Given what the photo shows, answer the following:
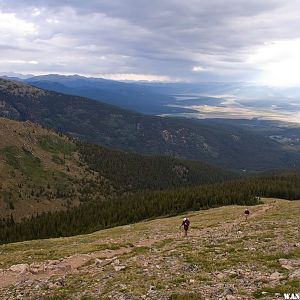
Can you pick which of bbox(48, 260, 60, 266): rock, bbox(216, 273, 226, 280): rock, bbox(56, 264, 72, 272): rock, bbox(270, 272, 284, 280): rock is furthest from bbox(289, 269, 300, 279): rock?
bbox(48, 260, 60, 266): rock

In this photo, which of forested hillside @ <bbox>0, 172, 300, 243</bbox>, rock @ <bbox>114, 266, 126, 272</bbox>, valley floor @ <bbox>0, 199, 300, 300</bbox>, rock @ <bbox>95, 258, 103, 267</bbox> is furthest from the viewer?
forested hillside @ <bbox>0, 172, 300, 243</bbox>

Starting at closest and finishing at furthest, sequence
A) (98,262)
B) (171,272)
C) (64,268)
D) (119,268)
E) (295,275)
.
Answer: (295,275) < (171,272) < (119,268) < (64,268) < (98,262)

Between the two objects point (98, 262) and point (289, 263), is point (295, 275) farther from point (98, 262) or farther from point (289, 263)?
point (98, 262)

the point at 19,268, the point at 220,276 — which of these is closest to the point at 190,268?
the point at 220,276

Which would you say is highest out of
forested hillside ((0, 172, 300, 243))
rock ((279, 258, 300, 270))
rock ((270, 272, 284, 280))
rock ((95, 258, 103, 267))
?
rock ((270, 272, 284, 280))

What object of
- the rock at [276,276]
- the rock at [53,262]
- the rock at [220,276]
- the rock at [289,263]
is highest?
the rock at [276,276]

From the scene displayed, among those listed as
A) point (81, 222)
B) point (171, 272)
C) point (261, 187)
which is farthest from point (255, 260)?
point (261, 187)

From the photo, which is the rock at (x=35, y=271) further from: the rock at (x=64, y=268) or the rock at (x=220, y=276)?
the rock at (x=220, y=276)

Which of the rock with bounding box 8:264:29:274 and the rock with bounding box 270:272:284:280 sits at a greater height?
the rock with bounding box 270:272:284:280

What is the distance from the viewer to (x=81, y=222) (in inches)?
5094

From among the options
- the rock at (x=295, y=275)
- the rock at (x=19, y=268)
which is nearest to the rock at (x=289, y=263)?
the rock at (x=295, y=275)

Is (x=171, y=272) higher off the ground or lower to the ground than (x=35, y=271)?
higher

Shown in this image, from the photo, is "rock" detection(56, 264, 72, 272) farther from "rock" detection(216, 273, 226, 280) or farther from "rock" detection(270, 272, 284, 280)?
"rock" detection(270, 272, 284, 280)

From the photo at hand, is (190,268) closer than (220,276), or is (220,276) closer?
(220,276)
